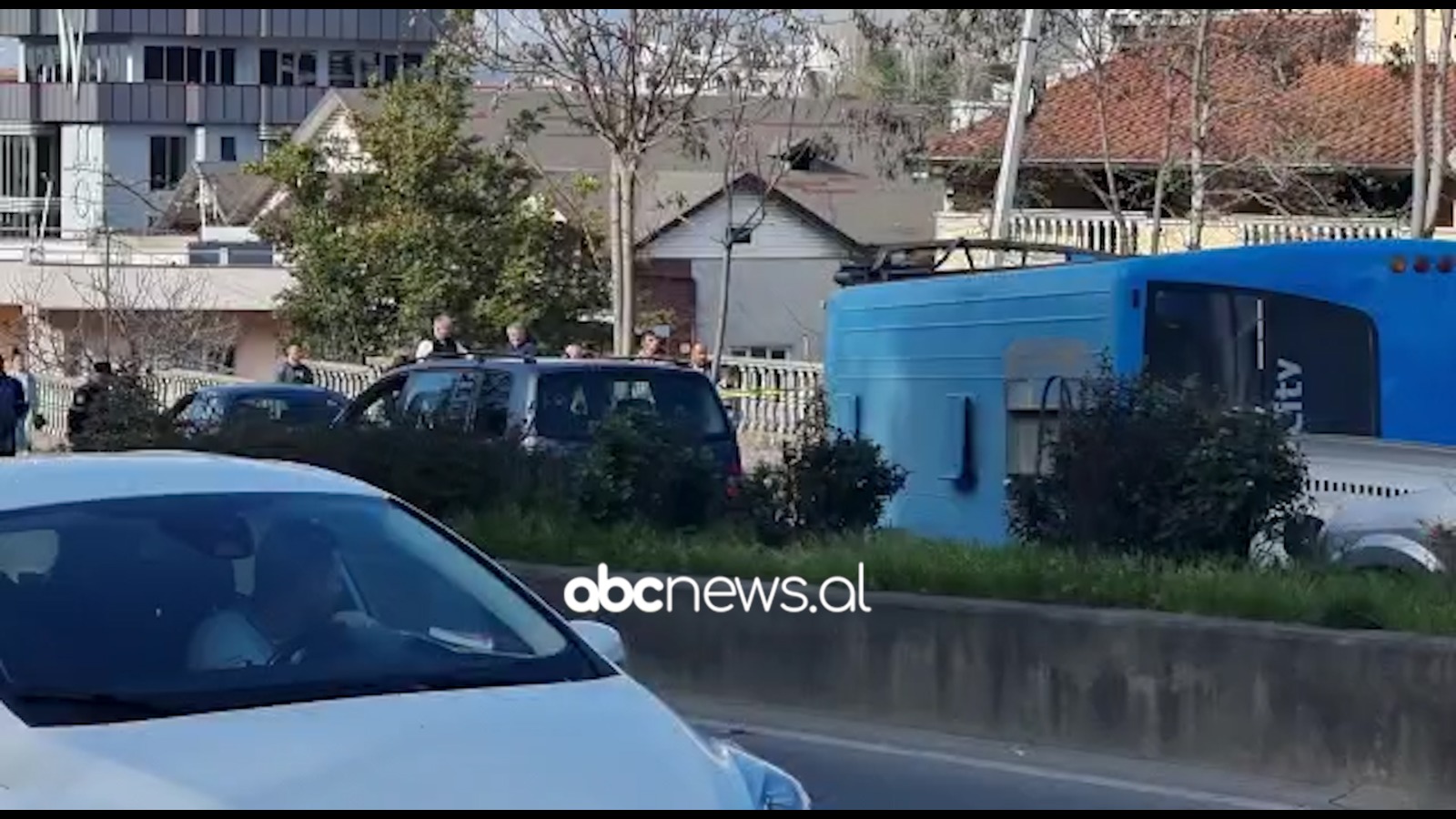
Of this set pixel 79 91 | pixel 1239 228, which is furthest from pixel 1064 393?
pixel 79 91

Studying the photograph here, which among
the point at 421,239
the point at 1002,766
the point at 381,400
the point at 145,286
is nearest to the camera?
the point at 1002,766

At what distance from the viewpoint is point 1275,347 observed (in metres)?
16.6

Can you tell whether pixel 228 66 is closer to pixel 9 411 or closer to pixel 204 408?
pixel 9 411

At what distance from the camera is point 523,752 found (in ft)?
17.9

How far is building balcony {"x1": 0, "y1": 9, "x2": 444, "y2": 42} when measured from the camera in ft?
293

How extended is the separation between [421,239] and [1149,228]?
13.1 m

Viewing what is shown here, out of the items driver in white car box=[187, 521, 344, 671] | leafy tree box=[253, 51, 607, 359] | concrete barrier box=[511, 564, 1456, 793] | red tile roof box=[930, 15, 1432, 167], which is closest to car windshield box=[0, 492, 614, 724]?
driver in white car box=[187, 521, 344, 671]

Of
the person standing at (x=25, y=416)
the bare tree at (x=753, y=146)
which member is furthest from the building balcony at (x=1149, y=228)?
the person standing at (x=25, y=416)

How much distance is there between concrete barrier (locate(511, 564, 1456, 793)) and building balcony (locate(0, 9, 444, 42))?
77.1m

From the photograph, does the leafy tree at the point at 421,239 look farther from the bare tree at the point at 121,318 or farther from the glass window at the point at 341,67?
the glass window at the point at 341,67

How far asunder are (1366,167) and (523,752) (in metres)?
36.9

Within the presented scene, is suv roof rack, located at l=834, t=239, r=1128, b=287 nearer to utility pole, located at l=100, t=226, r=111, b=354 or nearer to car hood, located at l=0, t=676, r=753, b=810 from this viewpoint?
car hood, located at l=0, t=676, r=753, b=810

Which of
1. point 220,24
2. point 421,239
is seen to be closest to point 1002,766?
point 421,239

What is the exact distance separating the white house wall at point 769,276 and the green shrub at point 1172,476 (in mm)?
42219
